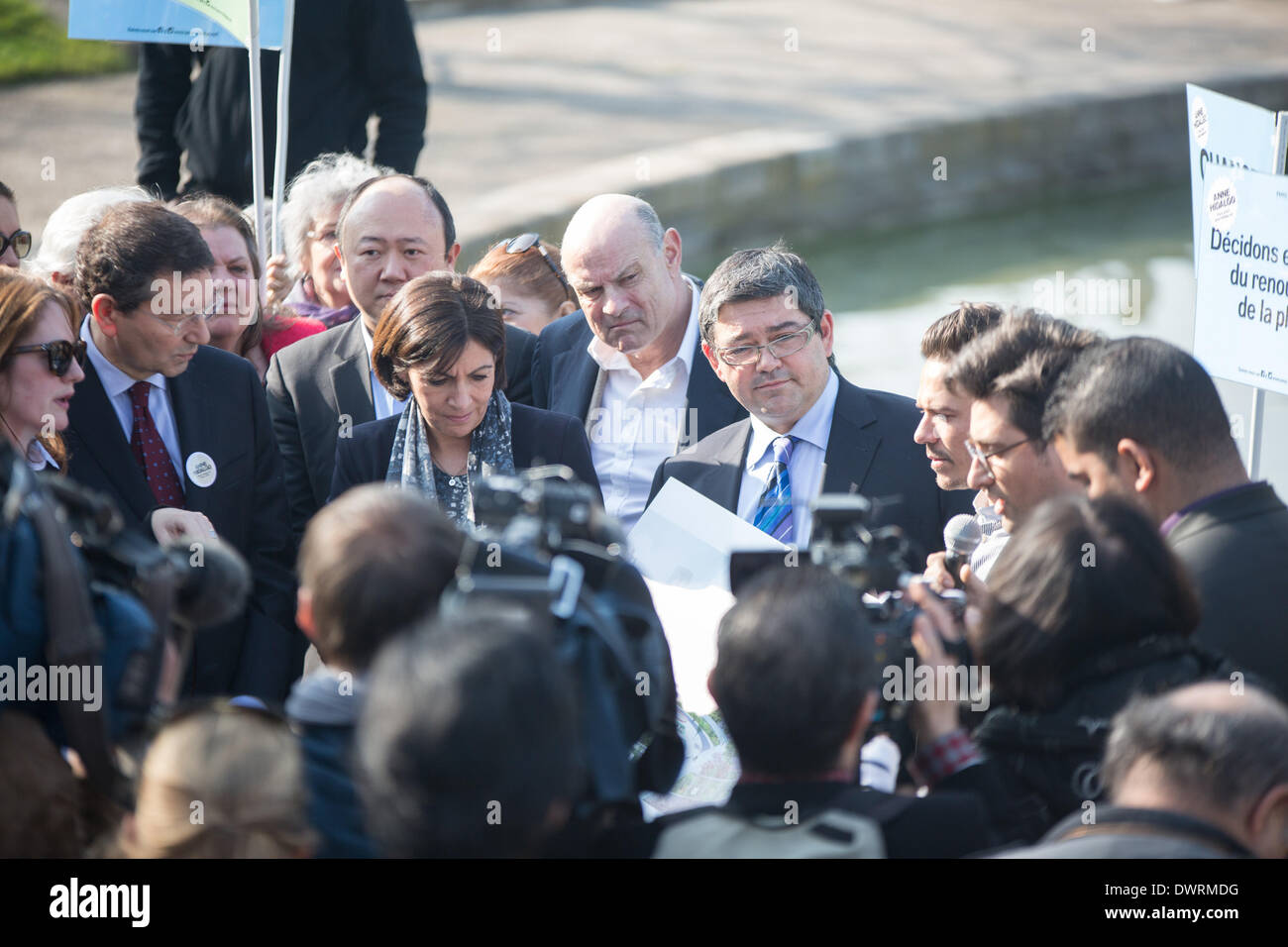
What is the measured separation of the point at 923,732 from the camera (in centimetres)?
230

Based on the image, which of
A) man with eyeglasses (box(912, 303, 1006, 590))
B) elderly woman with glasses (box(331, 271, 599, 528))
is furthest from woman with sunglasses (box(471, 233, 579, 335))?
man with eyeglasses (box(912, 303, 1006, 590))

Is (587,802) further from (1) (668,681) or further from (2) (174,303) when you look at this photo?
(2) (174,303)

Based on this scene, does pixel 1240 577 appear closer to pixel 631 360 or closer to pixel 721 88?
pixel 631 360

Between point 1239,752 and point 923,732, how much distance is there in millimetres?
519

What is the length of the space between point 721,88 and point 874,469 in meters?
9.48

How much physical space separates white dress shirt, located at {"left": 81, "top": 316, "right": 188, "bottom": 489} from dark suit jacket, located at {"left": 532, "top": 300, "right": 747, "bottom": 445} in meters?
1.08

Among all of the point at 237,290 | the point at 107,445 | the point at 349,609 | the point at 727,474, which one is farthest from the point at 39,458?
the point at 727,474

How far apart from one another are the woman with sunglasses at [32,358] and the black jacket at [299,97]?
2.69m

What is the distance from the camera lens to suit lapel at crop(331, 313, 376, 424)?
398 centimetres

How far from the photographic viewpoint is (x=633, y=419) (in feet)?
14.1

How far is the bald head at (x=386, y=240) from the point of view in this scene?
14.0 feet

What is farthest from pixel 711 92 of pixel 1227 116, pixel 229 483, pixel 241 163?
pixel 229 483

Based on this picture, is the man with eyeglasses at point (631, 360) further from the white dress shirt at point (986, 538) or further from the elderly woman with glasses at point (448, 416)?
the white dress shirt at point (986, 538)

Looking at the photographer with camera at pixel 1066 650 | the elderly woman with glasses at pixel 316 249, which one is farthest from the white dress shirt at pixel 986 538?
the elderly woman with glasses at pixel 316 249
